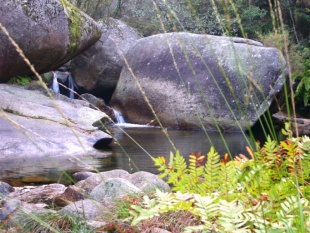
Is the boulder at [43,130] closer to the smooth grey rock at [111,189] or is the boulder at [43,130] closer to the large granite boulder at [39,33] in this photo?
the large granite boulder at [39,33]

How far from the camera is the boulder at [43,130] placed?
648 cm

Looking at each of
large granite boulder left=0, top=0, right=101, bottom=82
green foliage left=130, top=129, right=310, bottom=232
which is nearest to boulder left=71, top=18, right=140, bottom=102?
large granite boulder left=0, top=0, right=101, bottom=82

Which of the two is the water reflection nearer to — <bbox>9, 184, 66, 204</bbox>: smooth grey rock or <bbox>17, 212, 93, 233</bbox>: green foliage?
<bbox>9, 184, 66, 204</bbox>: smooth grey rock

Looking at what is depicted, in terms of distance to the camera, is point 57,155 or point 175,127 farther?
point 175,127

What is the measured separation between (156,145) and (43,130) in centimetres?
179

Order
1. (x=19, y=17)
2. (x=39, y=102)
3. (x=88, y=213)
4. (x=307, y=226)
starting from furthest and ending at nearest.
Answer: (x=19, y=17) < (x=39, y=102) < (x=88, y=213) < (x=307, y=226)

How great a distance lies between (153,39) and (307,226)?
37.8ft

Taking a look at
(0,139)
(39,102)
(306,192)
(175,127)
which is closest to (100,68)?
(175,127)

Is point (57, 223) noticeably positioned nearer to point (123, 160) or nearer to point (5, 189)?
point (5, 189)

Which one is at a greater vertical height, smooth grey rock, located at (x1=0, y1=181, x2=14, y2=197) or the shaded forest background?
smooth grey rock, located at (x1=0, y1=181, x2=14, y2=197)

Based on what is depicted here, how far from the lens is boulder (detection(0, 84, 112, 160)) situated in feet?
21.3

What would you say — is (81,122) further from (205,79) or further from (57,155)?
(205,79)

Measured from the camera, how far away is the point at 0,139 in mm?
6645

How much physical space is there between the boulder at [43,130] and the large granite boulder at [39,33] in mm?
797
